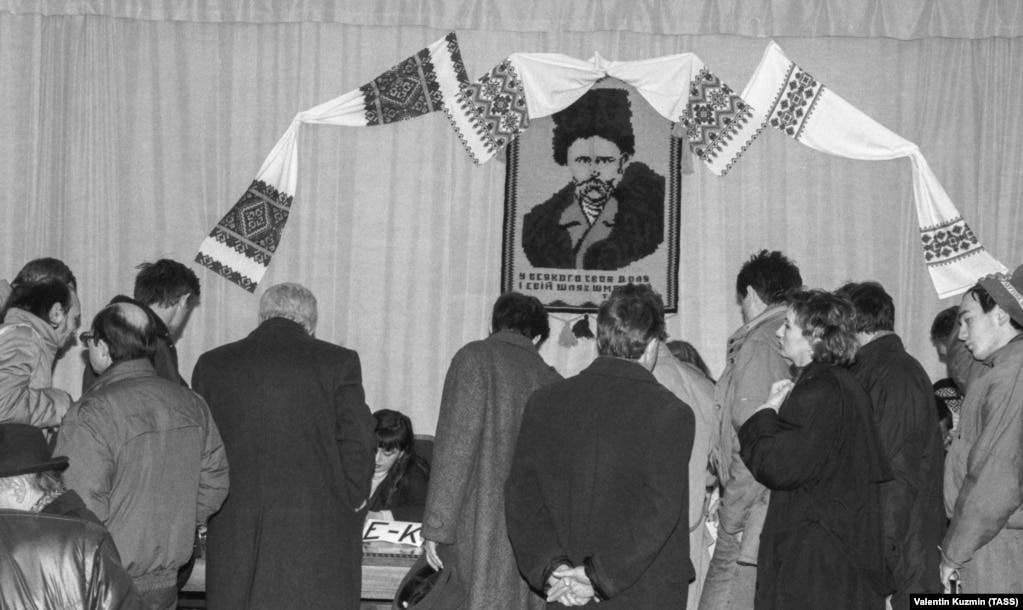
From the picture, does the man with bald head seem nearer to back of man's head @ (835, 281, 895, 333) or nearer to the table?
the table

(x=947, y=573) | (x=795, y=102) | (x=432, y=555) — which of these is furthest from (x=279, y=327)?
(x=795, y=102)

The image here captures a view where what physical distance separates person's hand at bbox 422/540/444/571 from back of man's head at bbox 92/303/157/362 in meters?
1.19

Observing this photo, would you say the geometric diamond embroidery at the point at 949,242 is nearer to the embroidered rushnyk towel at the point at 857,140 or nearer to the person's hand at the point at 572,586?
the embroidered rushnyk towel at the point at 857,140

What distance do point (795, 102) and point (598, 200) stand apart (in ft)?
4.02

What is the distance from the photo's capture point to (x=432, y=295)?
268 inches

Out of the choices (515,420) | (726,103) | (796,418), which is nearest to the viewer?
(796,418)

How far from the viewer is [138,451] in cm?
339

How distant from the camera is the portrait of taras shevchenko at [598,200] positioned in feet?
22.1

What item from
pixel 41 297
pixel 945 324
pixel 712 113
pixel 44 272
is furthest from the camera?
pixel 712 113

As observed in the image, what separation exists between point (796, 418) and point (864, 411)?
0.21 metres

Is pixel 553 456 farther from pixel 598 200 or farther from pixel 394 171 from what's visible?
pixel 394 171

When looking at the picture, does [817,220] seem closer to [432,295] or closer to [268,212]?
[432,295]

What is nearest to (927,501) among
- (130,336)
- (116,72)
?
(130,336)

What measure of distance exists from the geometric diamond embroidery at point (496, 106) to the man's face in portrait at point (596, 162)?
0.33 meters
